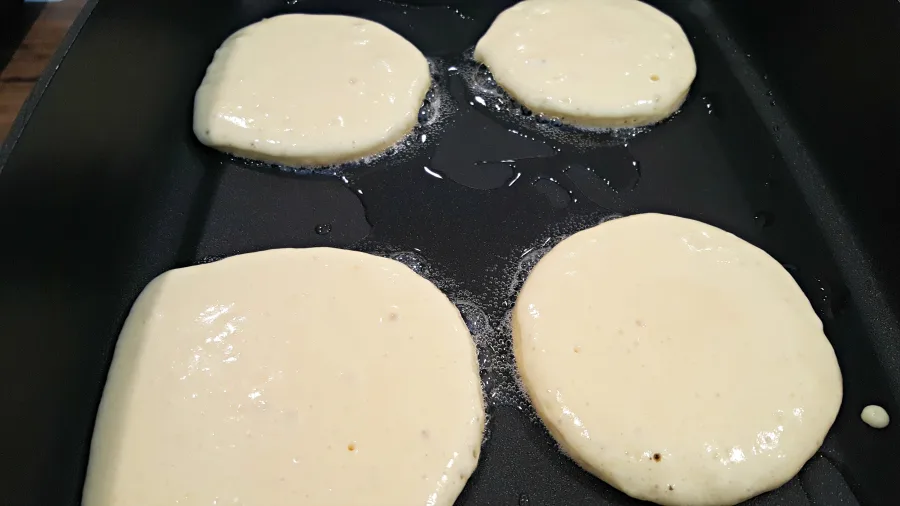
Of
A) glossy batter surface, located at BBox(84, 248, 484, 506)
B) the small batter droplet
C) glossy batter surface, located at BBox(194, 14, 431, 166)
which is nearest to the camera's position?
glossy batter surface, located at BBox(84, 248, 484, 506)

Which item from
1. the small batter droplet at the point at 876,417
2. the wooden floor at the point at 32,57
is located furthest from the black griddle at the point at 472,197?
the wooden floor at the point at 32,57

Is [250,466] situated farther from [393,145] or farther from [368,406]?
[393,145]

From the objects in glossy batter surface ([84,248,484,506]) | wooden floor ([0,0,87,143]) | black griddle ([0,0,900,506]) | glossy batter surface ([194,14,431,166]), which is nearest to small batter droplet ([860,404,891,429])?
black griddle ([0,0,900,506])

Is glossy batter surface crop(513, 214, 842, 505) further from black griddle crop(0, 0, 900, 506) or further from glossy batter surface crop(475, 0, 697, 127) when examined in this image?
glossy batter surface crop(475, 0, 697, 127)

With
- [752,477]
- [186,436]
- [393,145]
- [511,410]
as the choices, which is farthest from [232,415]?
[752,477]

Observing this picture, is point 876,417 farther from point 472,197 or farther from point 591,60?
point 591,60

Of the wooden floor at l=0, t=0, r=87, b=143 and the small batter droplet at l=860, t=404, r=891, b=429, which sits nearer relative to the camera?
the small batter droplet at l=860, t=404, r=891, b=429
